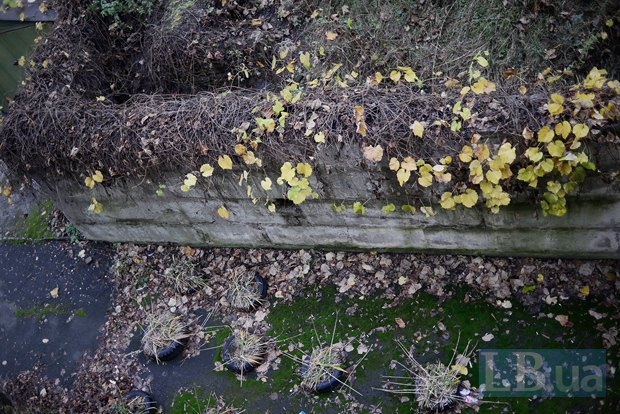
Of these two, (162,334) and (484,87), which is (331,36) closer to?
(484,87)

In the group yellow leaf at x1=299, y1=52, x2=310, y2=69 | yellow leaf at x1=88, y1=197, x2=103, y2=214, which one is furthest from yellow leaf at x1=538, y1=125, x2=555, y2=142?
yellow leaf at x1=88, y1=197, x2=103, y2=214

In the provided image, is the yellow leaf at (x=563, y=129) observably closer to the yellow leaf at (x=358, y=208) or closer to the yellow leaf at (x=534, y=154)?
the yellow leaf at (x=534, y=154)

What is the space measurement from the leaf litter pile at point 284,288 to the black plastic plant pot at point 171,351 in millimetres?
97

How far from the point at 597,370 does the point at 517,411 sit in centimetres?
69

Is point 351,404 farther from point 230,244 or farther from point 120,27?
point 120,27

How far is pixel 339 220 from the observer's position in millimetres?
5125

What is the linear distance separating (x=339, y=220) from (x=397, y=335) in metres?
1.17

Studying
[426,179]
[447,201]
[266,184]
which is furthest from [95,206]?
[447,201]

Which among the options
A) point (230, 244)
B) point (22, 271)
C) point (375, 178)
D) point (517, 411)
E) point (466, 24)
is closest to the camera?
point (517, 411)

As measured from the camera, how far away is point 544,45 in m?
5.16

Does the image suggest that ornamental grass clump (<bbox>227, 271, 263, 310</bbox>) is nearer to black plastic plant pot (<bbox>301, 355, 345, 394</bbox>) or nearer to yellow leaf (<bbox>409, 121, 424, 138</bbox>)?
black plastic plant pot (<bbox>301, 355, 345, 394</bbox>)

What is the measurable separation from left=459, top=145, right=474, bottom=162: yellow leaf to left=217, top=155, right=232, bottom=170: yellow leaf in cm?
195

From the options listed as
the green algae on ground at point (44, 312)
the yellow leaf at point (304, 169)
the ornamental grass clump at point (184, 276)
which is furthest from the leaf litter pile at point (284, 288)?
the yellow leaf at point (304, 169)

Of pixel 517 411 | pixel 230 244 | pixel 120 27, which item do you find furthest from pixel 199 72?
pixel 517 411
